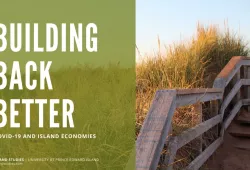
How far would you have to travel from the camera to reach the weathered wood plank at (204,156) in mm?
4041

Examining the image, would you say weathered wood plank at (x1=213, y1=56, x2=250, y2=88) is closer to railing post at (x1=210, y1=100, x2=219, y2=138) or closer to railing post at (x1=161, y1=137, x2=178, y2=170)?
railing post at (x1=210, y1=100, x2=219, y2=138)

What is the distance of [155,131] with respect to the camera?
298 centimetres

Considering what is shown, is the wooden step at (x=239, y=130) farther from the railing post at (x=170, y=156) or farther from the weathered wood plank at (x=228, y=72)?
the railing post at (x=170, y=156)

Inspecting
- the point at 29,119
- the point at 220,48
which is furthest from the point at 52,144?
the point at 220,48

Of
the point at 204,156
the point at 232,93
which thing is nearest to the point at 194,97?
the point at 204,156

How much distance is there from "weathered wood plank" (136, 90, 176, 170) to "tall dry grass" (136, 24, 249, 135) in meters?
0.92

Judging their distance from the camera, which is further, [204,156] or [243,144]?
[243,144]

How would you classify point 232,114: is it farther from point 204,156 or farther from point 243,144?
point 204,156

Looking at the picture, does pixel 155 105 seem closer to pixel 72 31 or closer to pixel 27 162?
pixel 27 162

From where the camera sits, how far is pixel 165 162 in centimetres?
336

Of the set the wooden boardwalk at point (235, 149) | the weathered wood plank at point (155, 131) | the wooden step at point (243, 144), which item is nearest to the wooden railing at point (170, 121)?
the weathered wood plank at point (155, 131)

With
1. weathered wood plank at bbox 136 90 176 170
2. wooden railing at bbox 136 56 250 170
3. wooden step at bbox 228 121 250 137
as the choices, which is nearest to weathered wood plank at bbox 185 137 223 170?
wooden railing at bbox 136 56 250 170

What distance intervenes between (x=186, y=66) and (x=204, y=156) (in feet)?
6.64

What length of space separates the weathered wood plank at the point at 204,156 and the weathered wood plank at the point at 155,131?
0.95 m
